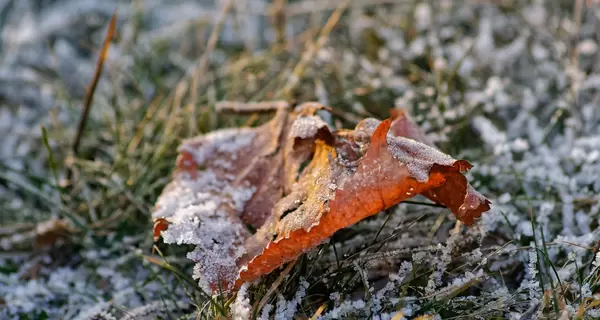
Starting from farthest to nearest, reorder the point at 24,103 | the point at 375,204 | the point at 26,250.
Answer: the point at 24,103 < the point at 26,250 < the point at 375,204

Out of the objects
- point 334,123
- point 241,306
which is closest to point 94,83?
point 334,123

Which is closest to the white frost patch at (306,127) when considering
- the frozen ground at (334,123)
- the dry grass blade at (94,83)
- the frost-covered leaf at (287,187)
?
the frost-covered leaf at (287,187)

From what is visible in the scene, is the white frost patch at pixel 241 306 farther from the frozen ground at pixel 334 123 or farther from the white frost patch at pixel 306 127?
the white frost patch at pixel 306 127

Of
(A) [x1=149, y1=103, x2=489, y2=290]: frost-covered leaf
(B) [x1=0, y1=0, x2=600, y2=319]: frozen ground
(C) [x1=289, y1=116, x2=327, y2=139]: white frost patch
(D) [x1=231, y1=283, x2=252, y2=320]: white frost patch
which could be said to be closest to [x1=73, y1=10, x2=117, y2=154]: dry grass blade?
(B) [x1=0, y1=0, x2=600, y2=319]: frozen ground

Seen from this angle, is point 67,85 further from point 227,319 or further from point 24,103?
point 227,319

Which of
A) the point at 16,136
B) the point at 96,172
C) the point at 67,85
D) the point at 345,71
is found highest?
the point at 67,85

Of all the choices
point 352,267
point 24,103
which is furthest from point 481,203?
point 24,103

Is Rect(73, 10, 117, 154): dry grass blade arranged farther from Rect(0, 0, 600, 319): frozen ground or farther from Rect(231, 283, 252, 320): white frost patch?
Rect(231, 283, 252, 320): white frost patch
